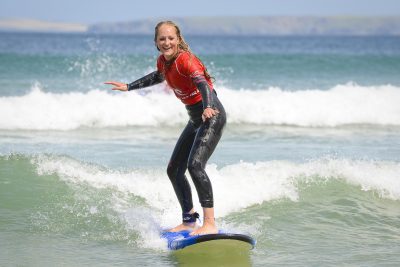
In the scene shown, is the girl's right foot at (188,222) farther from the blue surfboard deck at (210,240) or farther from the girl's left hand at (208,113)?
the girl's left hand at (208,113)

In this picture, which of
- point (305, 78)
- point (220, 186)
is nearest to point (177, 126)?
point (220, 186)

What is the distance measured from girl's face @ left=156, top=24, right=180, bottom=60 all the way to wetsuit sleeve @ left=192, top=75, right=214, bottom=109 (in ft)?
1.18

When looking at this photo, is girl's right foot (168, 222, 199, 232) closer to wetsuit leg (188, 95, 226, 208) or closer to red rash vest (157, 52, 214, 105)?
wetsuit leg (188, 95, 226, 208)

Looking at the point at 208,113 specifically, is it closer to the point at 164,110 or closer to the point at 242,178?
the point at 242,178

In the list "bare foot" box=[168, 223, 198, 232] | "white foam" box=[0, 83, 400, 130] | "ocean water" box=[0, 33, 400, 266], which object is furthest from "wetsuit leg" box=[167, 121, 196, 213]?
"white foam" box=[0, 83, 400, 130]

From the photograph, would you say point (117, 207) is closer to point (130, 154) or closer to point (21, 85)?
point (130, 154)

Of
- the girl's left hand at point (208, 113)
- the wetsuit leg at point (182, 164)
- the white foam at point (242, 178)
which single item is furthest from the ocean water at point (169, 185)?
the girl's left hand at point (208, 113)

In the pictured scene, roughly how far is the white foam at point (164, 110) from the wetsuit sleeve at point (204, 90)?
994 centimetres

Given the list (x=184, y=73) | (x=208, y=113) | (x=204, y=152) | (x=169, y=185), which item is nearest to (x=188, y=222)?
(x=204, y=152)

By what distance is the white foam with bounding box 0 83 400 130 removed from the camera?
54.7 ft

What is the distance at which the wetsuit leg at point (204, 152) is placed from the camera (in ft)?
20.8

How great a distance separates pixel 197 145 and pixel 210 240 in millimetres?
842

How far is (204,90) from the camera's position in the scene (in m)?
6.13

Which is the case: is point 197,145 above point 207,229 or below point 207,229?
above
